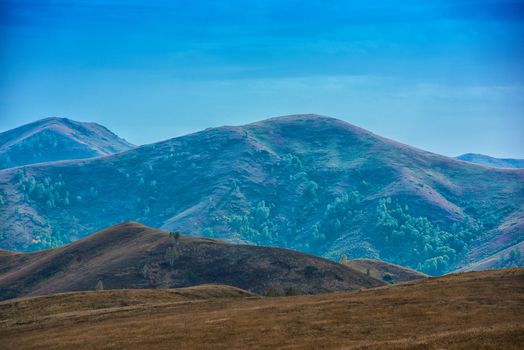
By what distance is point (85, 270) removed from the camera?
172125 mm

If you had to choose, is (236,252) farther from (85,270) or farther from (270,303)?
(270,303)

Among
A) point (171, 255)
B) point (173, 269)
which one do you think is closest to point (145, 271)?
point (173, 269)

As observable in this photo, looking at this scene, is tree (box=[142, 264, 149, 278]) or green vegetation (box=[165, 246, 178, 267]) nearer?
tree (box=[142, 264, 149, 278])

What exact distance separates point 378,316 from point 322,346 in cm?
1036

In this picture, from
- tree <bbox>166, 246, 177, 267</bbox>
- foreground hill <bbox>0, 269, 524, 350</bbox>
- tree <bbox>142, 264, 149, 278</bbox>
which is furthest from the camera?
tree <bbox>166, 246, 177, 267</bbox>

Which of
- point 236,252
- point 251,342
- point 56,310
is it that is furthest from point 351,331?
point 236,252

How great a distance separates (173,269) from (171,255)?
527 cm

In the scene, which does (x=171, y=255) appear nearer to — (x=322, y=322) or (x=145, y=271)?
(x=145, y=271)

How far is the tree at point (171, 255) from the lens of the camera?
551 feet

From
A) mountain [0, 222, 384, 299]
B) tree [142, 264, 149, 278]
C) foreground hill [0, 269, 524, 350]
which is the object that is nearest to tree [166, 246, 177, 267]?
mountain [0, 222, 384, 299]

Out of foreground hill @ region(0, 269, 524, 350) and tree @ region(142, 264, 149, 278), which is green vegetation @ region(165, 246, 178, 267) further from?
foreground hill @ region(0, 269, 524, 350)

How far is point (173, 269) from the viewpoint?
542 ft

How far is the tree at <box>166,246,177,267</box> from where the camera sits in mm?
168000

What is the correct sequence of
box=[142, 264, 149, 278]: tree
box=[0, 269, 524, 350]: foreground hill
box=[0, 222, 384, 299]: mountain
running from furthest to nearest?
box=[142, 264, 149, 278]: tree < box=[0, 222, 384, 299]: mountain < box=[0, 269, 524, 350]: foreground hill
